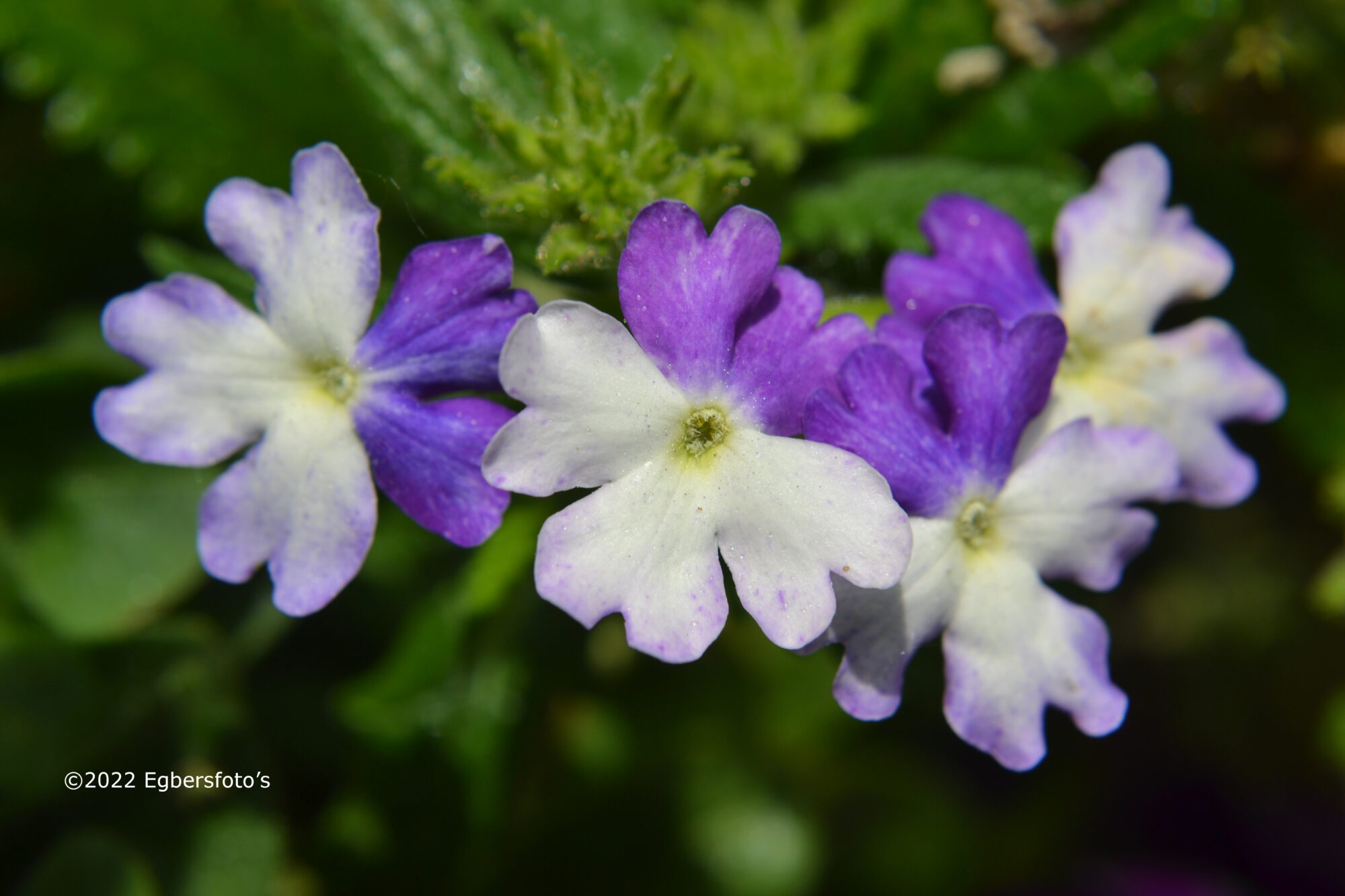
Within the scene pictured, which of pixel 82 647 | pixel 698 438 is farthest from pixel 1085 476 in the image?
pixel 82 647

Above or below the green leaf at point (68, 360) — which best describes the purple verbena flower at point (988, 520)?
below

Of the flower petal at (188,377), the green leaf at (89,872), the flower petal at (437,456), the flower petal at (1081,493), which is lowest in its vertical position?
the green leaf at (89,872)

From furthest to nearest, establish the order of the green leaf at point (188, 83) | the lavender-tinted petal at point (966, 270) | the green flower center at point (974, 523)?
the green leaf at point (188, 83) → the lavender-tinted petal at point (966, 270) → the green flower center at point (974, 523)

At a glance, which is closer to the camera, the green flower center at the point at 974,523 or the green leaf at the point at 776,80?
the green flower center at the point at 974,523

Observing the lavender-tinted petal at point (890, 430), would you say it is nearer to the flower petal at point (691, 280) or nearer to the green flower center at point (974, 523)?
the green flower center at point (974, 523)

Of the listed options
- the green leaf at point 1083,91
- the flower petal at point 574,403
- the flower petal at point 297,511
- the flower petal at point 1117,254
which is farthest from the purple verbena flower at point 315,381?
the green leaf at point 1083,91

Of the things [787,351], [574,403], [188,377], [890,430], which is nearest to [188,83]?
[188,377]
